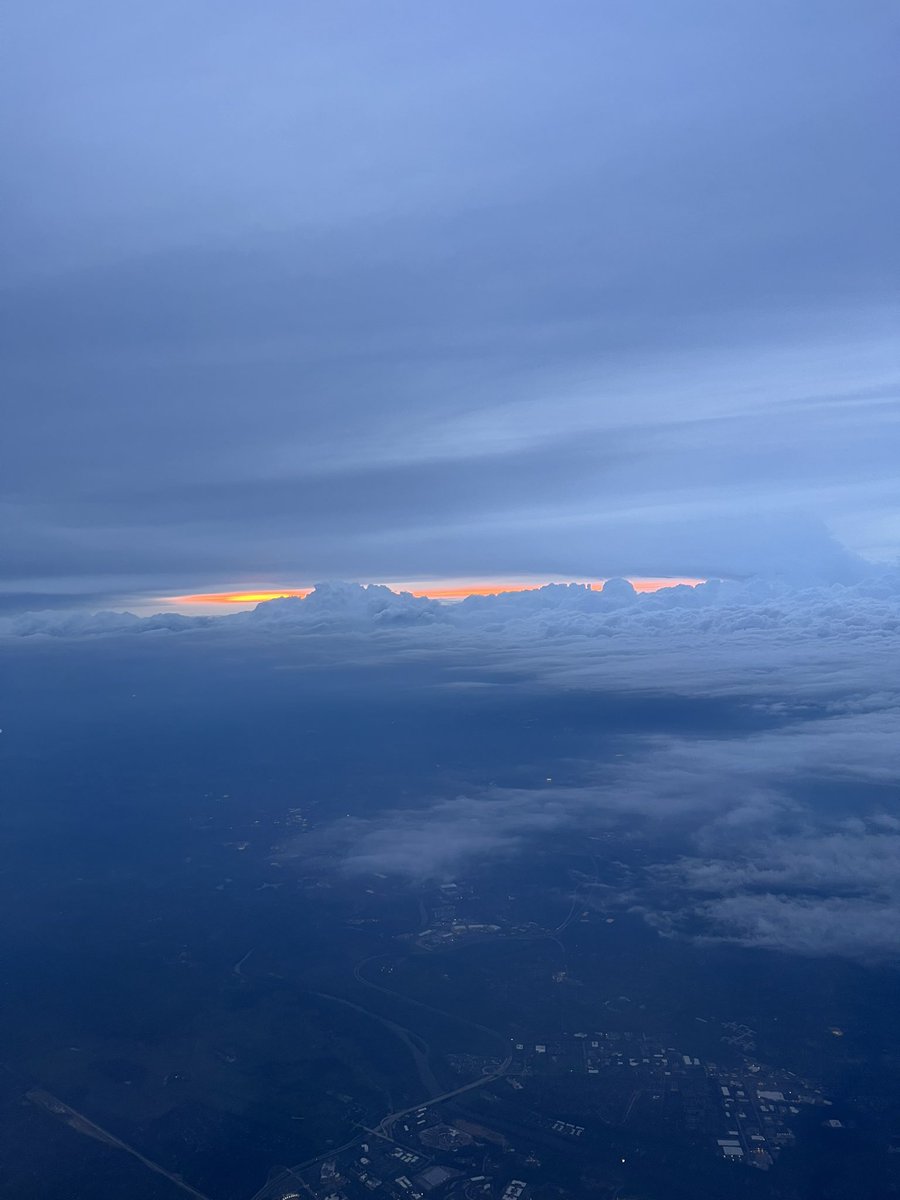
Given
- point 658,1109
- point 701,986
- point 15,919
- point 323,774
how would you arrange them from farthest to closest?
point 323,774 → point 15,919 → point 701,986 → point 658,1109

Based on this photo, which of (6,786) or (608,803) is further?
(6,786)

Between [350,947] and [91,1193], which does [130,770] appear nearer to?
[350,947]

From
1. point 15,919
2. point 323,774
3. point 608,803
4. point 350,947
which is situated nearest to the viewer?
point 350,947

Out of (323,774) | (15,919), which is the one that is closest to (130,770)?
(323,774)

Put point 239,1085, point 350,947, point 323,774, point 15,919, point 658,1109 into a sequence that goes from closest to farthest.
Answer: point 658,1109
point 239,1085
point 350,947
point 15,919
point 323,774

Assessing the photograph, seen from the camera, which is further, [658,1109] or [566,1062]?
[566,1062]

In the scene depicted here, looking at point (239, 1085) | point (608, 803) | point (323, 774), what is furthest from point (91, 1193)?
point (323, 774)

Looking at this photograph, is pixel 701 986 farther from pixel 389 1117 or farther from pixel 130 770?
pixel 130 770

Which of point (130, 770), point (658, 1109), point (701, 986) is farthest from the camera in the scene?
point (130, 770)
